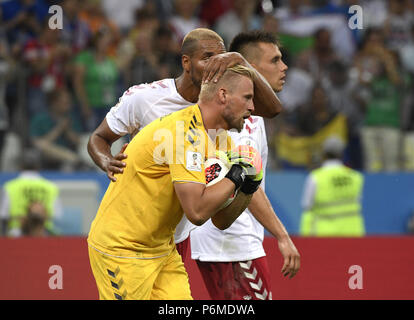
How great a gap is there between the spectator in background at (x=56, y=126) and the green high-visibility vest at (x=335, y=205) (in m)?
3.01

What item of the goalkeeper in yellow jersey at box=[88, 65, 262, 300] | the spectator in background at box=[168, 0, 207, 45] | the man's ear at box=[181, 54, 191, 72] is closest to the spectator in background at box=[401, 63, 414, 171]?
the spectator in background at box=[168, 0, 207, 45]

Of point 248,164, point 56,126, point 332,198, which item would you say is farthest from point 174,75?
point 248,164

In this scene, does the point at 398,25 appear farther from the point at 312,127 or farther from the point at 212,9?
the point at 212,9

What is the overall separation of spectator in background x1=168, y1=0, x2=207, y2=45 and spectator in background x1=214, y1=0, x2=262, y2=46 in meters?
0.26

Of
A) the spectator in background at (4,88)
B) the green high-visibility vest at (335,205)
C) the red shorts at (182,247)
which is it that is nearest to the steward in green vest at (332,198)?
the green high-visibility vest at (335,205)

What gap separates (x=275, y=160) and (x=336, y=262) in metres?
2.70

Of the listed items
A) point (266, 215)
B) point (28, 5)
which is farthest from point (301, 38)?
point (266, 215)

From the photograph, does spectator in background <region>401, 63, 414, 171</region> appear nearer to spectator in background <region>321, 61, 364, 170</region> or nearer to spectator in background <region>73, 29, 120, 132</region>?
spectator in background <region>321, 61, 364, 170</region>

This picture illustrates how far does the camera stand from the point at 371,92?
10273 millimetres

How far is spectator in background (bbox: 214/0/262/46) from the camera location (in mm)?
10734

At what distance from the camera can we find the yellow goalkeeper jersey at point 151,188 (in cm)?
443

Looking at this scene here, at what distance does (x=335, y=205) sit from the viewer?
1002 cm
